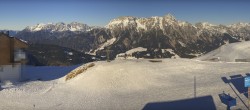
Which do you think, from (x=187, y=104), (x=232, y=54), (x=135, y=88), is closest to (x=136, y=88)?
(x=135, y=88)

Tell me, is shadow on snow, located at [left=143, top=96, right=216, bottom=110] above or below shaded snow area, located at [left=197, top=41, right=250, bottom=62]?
below

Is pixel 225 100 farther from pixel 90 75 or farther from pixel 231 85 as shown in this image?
pixel 90 75

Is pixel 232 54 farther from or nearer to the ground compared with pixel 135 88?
farther from the ground

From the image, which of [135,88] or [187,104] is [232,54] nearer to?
[135,88]

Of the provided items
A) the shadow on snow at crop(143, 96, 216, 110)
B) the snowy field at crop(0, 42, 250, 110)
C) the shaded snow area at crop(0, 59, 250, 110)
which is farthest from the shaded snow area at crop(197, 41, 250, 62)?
the shadow on snow at crop(143, 96, 216, 110)

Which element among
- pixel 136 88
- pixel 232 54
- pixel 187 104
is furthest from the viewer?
pixel 232 54

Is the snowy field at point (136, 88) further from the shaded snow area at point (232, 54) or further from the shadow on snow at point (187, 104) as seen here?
the shaded snow area at point (232, 54)

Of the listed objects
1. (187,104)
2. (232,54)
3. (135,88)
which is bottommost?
(187,104)

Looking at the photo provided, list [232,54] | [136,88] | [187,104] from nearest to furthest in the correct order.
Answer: [187,104]
[136,88]
[232,54]

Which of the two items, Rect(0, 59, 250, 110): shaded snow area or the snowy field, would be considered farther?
Rect(0, 59, 250, 110): shaded snow area

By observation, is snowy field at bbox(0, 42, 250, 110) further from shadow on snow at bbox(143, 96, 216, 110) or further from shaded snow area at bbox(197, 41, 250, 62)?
shaded snow area at bbox(197, 41, 250, 62)
